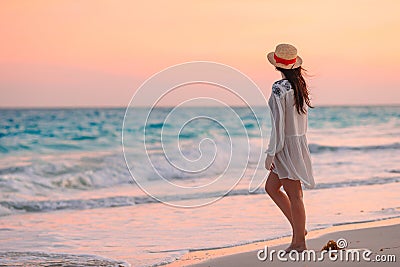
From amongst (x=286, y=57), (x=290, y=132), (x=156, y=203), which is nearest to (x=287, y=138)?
(x=290, y=132)

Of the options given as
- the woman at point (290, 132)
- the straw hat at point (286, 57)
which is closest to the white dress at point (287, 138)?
the woman at point (290, 132)

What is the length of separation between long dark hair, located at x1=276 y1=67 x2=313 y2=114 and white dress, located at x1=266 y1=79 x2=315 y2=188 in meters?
0.03

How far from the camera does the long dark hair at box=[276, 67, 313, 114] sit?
561cm

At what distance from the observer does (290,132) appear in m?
5.65

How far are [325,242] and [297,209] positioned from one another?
106 cm

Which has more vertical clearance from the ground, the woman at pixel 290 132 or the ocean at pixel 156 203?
the woman at pixel 290 132

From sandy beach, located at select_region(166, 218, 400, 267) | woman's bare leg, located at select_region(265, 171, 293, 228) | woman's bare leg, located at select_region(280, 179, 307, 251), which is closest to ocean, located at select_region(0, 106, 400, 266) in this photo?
sandy beach, located at select_region(166, 218, 400, 267)

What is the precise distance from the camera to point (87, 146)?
2488 cm

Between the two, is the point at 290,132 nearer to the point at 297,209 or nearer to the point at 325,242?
the point at 297,209

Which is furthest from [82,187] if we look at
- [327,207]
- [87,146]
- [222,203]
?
[87,146]

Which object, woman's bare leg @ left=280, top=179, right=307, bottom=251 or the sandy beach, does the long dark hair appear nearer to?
woman's bare leg @ left=280, top=179, right=307, bottom=251

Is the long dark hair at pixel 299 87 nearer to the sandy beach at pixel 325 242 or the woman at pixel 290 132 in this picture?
the woman at pixel 290 132

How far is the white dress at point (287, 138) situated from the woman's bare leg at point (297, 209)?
77mm

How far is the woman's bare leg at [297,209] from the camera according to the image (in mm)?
5719
